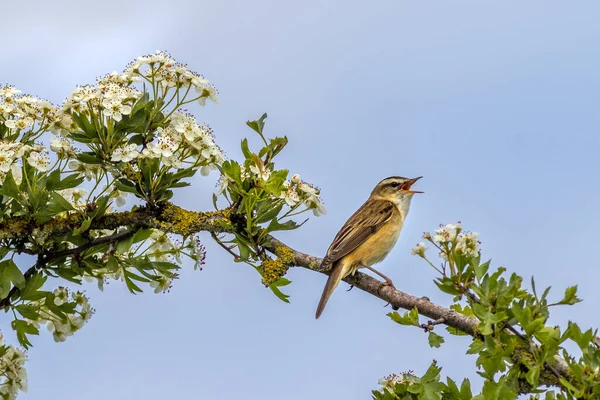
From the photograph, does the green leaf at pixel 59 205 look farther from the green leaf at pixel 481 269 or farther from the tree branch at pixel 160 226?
the green leaf at pixel 481 269

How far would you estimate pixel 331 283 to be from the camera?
22.9 ft

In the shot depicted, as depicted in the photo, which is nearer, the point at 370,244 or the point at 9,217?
the point at 9,217

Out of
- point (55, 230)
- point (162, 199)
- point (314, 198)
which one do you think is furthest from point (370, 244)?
point (55, 230)

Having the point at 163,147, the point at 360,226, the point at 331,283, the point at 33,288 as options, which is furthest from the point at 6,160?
the point at 360,226

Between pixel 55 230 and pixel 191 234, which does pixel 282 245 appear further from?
pixel 55 230

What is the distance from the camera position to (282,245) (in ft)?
20.4

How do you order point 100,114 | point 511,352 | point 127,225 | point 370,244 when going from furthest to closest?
point 370,244 → point 127,225 → point 100,114 → point 511,352

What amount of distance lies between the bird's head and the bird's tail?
215 cm

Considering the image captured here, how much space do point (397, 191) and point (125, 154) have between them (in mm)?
4042

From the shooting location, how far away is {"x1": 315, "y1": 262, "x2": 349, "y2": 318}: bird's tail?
6.95m

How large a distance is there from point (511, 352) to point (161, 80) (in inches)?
118

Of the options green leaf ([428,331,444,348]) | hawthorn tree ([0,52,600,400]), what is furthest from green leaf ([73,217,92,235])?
green leaf ([428,331,444,348])

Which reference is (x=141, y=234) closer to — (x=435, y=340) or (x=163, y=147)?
(x=163, y=147)

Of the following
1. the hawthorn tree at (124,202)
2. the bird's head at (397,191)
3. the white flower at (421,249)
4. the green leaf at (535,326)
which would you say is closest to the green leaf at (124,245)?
the hawthorn tree at (124,202)
